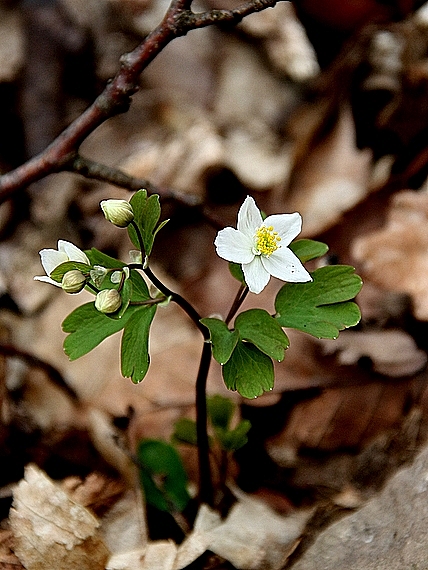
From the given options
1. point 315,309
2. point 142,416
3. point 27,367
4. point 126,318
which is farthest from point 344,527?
point 27,367

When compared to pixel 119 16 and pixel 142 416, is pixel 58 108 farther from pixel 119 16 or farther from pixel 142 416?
pixel 142 416

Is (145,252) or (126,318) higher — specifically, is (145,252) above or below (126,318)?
above

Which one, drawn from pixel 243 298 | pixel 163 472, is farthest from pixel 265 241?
pixel 163 472

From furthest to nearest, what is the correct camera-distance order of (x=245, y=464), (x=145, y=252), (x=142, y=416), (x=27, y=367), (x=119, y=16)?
(x=119, y=16) → (x=27, y=367) → (x=142, y=416) → (x=245, y=464) → (x=145, y=252)

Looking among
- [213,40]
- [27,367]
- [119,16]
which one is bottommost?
[27,367]

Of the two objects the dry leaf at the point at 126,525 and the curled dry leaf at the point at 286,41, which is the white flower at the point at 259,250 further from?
the curled dry leaf at the point at 286,41

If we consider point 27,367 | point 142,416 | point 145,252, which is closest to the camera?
point 145,252

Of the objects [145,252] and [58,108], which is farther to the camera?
[58,108]

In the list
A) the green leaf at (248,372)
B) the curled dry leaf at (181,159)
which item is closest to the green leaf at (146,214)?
the green leaf at (248,372)
